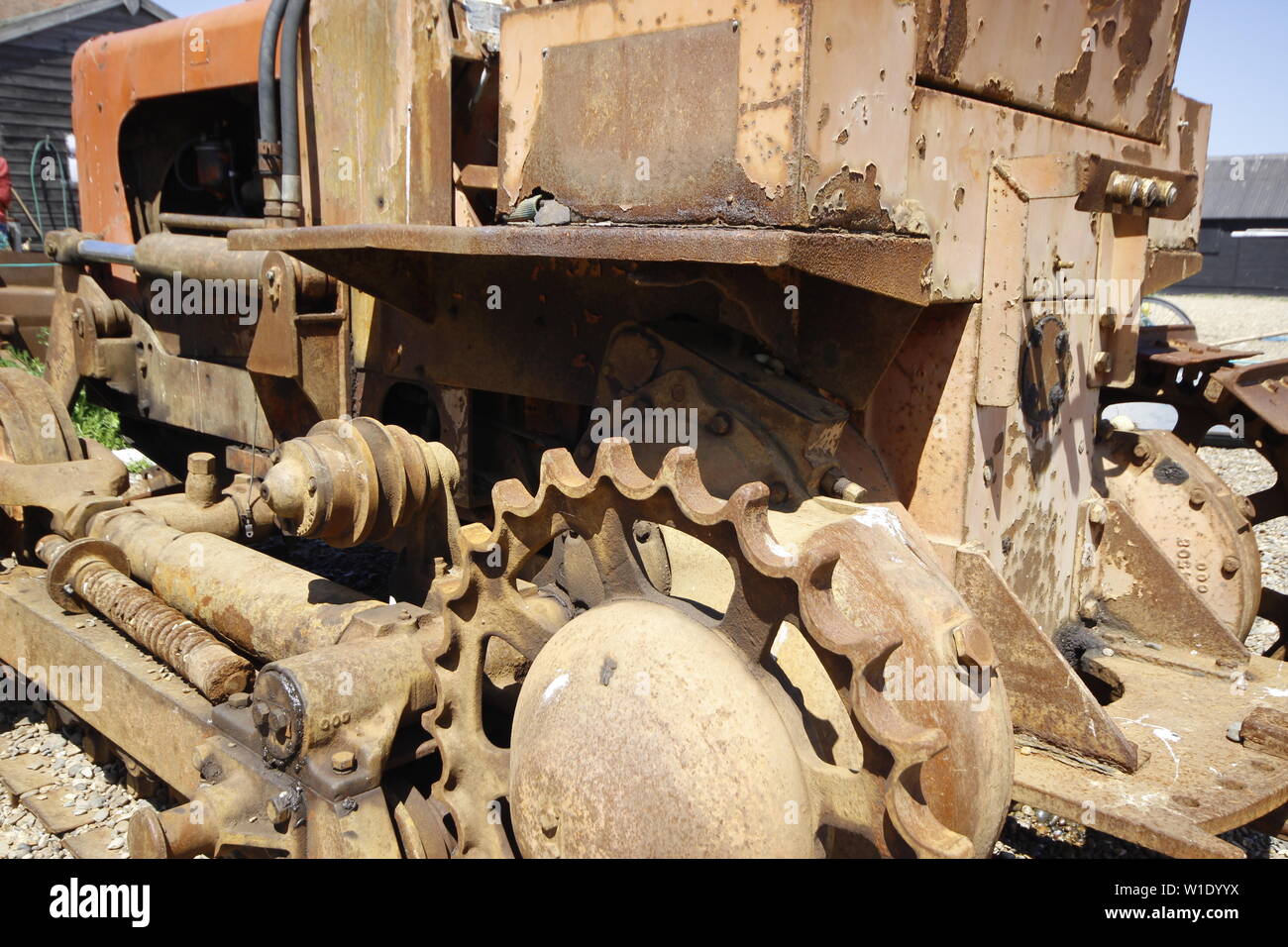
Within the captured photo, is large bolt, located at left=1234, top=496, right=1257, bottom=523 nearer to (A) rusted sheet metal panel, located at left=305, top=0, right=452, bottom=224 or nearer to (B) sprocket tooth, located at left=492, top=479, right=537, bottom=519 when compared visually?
(B) sprocket tooth, located at left=492, top=479, right=537, bottom=519

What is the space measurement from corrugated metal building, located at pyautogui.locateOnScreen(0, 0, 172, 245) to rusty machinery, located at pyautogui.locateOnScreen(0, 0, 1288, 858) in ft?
43.5

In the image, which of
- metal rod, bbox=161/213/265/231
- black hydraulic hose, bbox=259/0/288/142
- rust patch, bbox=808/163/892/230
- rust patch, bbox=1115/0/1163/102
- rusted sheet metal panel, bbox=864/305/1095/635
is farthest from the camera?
metal rod, bbox=161/213/265/231

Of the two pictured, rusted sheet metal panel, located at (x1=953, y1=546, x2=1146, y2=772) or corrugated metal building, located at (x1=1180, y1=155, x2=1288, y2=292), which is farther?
corrugated metal building, located at (x1=1180, y1=155, x2=1288, y2=292)

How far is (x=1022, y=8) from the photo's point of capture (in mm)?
2355

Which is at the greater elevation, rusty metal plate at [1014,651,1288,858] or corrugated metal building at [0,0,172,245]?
corrugated metal building at [0,0,172,245]

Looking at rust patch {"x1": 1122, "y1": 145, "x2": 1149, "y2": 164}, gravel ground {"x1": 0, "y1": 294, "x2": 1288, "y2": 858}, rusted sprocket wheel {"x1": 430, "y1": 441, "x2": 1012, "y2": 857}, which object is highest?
rust patch {"x1": 1122, "y1": 145, "x2": 1149, "y2": 164}

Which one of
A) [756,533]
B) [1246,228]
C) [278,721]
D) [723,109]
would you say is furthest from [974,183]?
[1246,228]

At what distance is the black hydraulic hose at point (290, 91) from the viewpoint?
3.12 meters

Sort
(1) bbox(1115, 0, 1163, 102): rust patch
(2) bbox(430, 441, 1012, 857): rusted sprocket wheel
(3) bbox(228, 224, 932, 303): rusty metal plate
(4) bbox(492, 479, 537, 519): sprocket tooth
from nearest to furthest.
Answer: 1. (2) bbox(430, 441, 1012, 857): rusted sprocket wheel
2. (3) bbox(228, 224, 932, 303): rusty metal plate
3. (4) bbox(492, 479, 537, 519): sprocket tooth
4. (1) bbox(1115, 0, 1163, 102): rust patch

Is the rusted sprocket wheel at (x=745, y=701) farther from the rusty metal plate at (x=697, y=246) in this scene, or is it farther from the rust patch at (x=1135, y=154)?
the rust patch at (x=1135, y=154)

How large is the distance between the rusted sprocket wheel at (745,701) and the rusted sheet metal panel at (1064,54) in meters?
0.95

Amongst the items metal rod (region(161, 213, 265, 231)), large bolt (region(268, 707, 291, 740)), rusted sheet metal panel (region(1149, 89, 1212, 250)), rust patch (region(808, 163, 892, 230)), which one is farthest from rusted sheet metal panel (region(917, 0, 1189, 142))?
metal rod (region(161, 213, 265, 231))

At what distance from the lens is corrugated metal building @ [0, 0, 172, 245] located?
567 inches

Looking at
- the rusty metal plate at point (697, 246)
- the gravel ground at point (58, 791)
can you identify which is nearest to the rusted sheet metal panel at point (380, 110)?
the rusty metal plate at point (697, 246)
